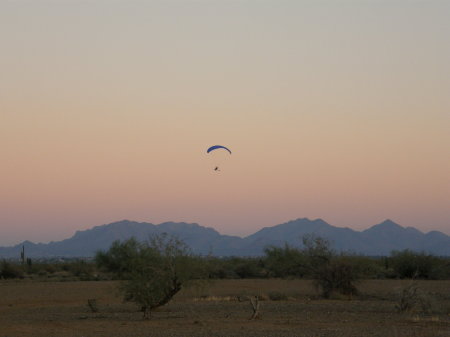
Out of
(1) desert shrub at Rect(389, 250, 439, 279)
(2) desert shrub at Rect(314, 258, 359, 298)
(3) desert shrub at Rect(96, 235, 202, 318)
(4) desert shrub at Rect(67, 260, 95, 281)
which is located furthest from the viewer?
(4) desert shrub at Rect(67, 260, 95, 281)

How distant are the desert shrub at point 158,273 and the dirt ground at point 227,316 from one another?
0.76m

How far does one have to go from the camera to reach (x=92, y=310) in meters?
35.5

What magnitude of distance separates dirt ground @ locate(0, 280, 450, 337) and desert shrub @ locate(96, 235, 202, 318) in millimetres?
755

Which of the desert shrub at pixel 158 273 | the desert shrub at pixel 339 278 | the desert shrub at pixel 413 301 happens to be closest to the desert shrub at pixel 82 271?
the desert shrub at pixel 339 278

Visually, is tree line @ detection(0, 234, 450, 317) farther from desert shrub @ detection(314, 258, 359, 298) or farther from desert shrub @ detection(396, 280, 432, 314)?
desert shrub @ detection(396, 280, 432, 314)

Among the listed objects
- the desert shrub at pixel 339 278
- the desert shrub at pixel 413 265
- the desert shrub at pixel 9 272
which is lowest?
the desert shrub at pixel 339 278

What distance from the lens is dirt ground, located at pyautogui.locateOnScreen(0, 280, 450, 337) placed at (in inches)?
1043

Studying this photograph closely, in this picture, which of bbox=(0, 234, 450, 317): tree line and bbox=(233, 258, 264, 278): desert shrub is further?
bbox=(233, 258, 264, 278): desert shrub

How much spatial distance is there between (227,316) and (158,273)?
13.4 ft

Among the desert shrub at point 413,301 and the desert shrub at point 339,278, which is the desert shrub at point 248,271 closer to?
the desert shrub at point 339,278

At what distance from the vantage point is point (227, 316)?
32.0 meters

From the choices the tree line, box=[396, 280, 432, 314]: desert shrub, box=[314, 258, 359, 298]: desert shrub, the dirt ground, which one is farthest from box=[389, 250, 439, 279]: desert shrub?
box=[396, 280, 432, 314]: desert shrub

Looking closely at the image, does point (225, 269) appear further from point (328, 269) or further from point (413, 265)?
point (328, 269)

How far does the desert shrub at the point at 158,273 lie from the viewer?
33531 mm
